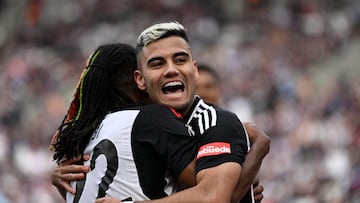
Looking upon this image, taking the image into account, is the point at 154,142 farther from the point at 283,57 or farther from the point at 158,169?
the point at 283,57

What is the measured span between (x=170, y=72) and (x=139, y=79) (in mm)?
201

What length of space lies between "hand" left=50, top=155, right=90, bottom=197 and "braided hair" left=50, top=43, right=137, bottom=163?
0.04 metres

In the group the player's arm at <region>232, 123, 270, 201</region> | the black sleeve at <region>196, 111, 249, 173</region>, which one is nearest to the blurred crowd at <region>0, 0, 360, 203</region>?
the player's arm at <region>232, 123, 270, 201</region>

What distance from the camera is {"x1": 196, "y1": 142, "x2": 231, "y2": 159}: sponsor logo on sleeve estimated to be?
527 cm

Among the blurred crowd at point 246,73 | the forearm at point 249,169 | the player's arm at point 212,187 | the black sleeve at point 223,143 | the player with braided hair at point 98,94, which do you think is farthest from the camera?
the blurred crowd at point 246,73

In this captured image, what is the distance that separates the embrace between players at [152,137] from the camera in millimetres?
5285

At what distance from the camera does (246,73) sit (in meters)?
19.5

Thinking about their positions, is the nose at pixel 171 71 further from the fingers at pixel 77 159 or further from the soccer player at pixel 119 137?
the fingers at pixel 77 159

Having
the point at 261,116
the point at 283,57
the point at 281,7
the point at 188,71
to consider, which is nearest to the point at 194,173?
the point at 188,71

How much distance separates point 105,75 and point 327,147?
9.84 metres

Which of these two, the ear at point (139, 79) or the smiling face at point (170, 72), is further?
the ear at point (139, 79)

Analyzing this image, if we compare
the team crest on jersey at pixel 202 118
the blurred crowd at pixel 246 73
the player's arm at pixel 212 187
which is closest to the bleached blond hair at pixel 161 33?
the team crest on jersey at pixel 202 118

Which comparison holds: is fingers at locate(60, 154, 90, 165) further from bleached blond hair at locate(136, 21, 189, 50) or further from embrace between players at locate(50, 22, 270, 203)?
bleached blond hair at locate(136, 21, 189, 50)

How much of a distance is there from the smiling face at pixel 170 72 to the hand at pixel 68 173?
47 cm
